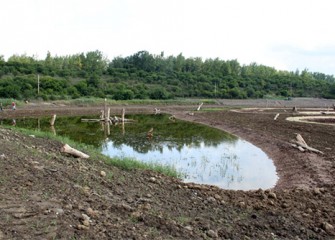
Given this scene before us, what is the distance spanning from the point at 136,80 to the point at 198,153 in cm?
6300

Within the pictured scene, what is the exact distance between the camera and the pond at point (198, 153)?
12758mm

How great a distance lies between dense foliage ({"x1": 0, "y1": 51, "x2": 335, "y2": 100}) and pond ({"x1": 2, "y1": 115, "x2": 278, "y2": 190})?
30.5 meters

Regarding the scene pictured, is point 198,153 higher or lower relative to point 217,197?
lower

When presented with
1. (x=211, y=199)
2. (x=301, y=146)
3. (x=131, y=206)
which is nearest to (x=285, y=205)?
(x=211, y=199)

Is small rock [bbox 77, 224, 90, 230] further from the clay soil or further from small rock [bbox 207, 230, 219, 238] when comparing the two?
small rock [bbox 207, 230, 219, 238]

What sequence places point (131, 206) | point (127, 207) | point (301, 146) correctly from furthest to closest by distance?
point (301, 146)
point (131, 206)
point (127, 207)

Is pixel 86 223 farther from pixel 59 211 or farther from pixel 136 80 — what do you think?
pixel 136 80

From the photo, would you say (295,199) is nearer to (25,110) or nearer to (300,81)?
(25,110)

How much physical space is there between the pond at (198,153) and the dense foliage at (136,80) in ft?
100

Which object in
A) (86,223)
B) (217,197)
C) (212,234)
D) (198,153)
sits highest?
(86,223)

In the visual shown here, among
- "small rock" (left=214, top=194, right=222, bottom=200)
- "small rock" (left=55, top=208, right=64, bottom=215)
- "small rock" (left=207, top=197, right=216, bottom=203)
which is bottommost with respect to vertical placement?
"small rock" (left=214, top=194, right=222, bottom=200)

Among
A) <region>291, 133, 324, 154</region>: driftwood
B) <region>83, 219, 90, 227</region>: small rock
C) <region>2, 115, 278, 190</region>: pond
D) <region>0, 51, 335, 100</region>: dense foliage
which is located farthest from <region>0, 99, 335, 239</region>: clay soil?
<region>0, 51, 335, 100</region>: dense foliage

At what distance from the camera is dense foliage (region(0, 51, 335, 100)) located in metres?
58.3

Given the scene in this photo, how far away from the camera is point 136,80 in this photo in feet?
261
